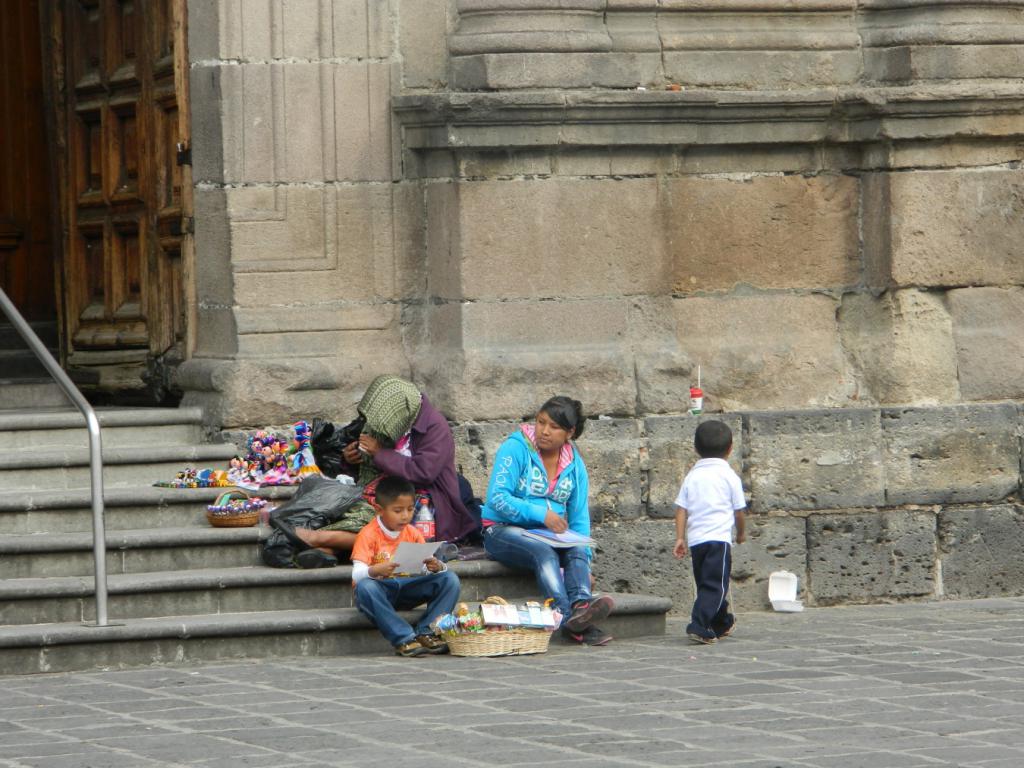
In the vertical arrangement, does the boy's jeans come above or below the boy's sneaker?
above

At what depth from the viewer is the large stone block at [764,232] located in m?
10.2

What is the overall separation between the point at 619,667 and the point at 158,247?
13.1 feet

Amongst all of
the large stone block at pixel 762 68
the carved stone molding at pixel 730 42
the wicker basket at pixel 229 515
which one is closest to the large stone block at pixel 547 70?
the carved stone molding at pixel 730 42

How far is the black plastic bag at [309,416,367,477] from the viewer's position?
928cm

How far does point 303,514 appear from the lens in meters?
8.89

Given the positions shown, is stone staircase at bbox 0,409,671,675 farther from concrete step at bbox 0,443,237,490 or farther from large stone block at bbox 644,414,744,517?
large stone block at bbox 644,414,744,517

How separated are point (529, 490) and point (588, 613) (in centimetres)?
66

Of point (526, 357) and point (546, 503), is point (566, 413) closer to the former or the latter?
point (546, 503)

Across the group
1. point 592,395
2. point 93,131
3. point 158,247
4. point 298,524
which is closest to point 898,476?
point 592,395

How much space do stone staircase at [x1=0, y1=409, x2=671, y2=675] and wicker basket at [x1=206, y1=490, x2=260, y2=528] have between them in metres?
0.09

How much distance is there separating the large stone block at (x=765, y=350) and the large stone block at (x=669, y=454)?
0.29m

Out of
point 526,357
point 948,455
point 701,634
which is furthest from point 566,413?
point 948,455

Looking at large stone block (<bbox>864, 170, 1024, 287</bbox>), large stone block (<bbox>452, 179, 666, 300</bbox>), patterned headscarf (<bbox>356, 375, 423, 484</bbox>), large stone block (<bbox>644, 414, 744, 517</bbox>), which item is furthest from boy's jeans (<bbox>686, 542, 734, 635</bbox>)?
large stone block (<bbox>864, 170, 1024, 287</bbox>)

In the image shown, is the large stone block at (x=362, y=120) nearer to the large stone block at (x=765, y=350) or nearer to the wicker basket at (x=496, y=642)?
the large stone block at (x=765, y=350)
